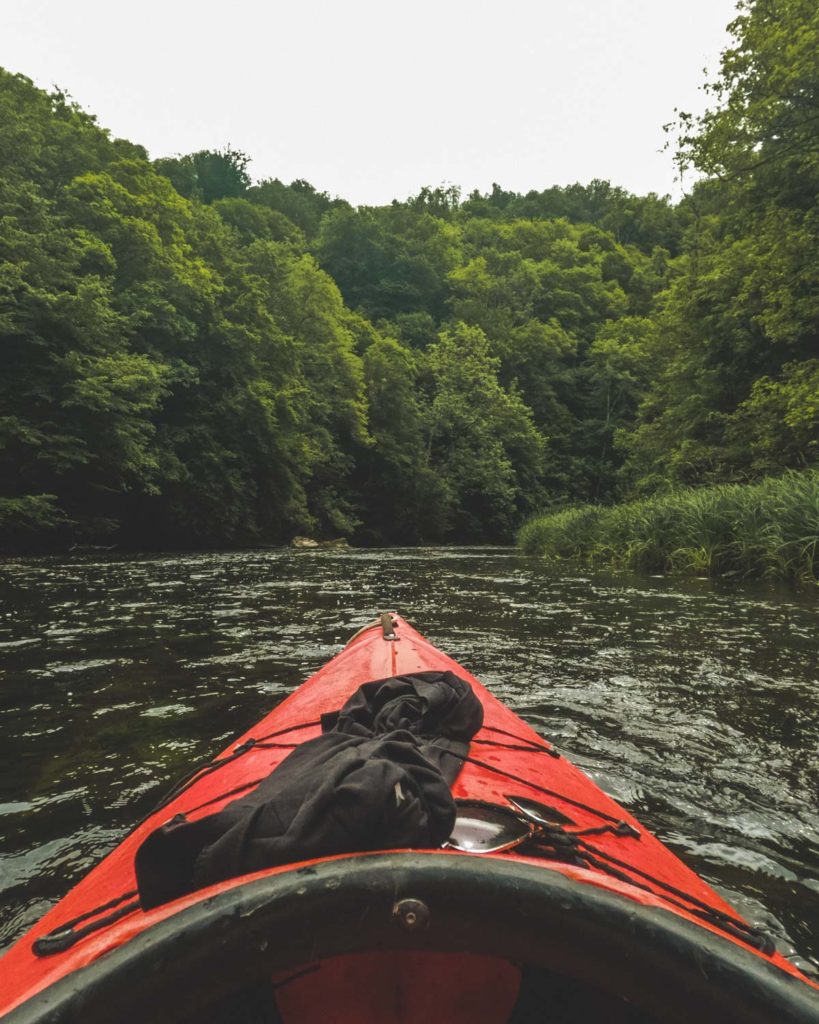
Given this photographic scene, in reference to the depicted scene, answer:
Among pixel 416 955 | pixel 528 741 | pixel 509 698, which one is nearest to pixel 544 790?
pixel 528 741

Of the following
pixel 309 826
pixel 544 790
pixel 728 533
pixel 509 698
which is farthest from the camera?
pixel 728 533

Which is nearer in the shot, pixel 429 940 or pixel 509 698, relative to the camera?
pixel 429 940

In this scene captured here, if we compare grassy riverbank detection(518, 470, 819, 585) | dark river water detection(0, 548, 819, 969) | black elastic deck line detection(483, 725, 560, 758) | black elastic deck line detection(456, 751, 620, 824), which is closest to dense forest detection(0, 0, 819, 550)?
grassy riverbank detection(518, 470, 819, 585)

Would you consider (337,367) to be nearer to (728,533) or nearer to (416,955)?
(728,533)

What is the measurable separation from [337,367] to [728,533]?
1997cm

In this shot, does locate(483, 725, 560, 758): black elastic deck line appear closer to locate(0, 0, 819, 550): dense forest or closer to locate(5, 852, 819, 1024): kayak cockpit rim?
locate(5, 852, 819, 1024): kayak cockpit rim

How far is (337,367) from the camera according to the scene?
26.6 m

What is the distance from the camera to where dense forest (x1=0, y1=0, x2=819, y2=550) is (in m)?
12.2

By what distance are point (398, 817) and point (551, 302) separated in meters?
44.9

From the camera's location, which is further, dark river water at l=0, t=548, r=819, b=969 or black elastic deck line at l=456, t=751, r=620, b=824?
dark river water at l=0, t=548, r=819, b=969

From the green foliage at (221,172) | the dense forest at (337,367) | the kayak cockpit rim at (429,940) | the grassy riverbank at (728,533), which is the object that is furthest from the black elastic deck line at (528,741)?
the green foliage at (221,172)

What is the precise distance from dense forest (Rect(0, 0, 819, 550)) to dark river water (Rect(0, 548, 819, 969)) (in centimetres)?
732

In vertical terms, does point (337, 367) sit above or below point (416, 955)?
above

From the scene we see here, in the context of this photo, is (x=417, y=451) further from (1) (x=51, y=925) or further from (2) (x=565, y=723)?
(1) (x=51, y=925)
